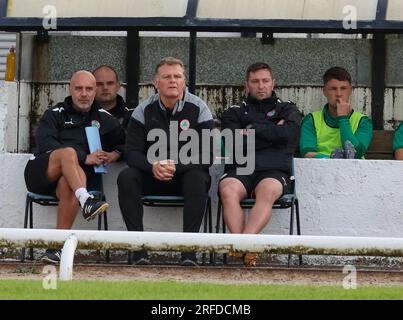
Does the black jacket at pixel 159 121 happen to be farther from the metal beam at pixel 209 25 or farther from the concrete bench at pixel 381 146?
the concrete bench at pixel 381 146

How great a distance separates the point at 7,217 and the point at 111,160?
1113 millimetres

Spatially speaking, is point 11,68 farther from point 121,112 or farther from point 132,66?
point 121,112

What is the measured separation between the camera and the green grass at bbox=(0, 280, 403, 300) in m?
7.48

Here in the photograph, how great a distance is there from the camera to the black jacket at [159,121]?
10.6 metres

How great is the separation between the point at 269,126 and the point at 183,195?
89 centimetres

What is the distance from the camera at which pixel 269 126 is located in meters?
10.8

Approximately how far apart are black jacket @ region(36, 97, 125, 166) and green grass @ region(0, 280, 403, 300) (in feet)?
8.58

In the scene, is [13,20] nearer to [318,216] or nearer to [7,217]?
[7,217]

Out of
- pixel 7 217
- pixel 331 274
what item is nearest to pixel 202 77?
pixel 7 217

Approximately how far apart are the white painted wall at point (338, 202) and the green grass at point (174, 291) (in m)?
2.79

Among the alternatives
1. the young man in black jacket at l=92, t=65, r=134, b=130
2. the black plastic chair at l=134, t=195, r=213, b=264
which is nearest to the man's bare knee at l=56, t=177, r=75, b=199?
the black plastic chair at l=134, t=195, r=213, b=264

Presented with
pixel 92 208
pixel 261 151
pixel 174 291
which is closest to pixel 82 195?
pixel 92 208

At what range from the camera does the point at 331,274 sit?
9914mm
